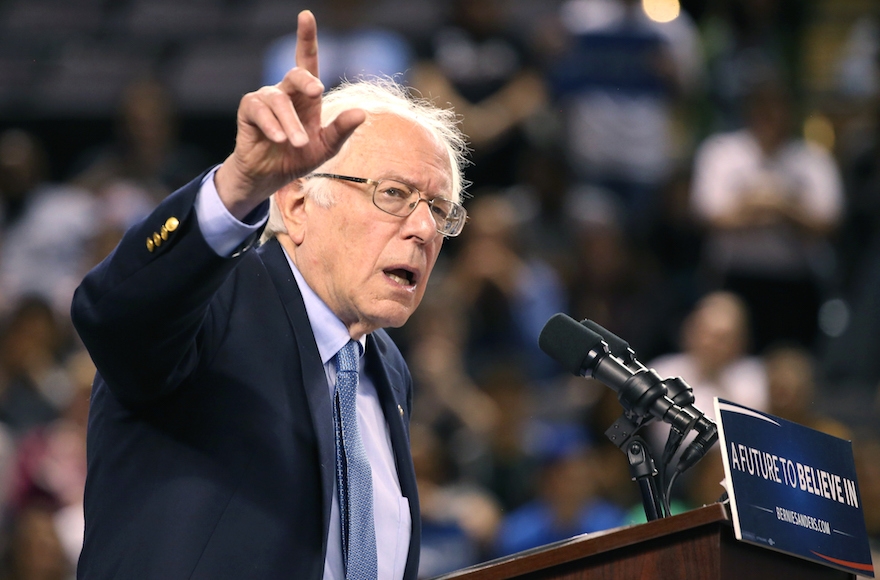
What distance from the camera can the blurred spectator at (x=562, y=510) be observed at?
4695 mm

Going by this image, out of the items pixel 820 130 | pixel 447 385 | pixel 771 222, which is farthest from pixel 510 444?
pixel 820 130

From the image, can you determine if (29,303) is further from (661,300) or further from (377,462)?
(377,462)

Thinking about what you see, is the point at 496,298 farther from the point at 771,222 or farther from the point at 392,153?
the point at 392,153

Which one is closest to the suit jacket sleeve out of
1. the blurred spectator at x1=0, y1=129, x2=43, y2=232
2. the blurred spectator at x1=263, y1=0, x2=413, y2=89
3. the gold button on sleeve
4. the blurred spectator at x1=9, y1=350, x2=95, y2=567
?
the gold button on sleeve

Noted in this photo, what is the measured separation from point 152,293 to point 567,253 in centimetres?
465

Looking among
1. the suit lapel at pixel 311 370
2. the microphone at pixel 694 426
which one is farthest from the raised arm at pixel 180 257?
the microphone at pixel 694 426

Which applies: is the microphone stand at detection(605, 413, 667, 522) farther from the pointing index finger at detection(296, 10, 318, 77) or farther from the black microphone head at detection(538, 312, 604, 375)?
the pointing index finger at detection(296, 10, 318, 77)

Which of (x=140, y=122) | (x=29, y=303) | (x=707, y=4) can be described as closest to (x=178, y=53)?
(x=140, y=122)

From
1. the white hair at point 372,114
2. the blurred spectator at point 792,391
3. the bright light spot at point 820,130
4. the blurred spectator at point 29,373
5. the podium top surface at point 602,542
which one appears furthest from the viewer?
the bright light spot at point 820,130

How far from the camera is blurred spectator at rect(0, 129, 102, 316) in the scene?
609cm

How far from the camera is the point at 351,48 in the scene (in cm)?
615

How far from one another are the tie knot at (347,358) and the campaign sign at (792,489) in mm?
716

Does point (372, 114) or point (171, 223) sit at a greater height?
point (372, 114)

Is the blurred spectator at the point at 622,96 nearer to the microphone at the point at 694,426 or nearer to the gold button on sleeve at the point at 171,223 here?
the microphone at the point at 694,426
